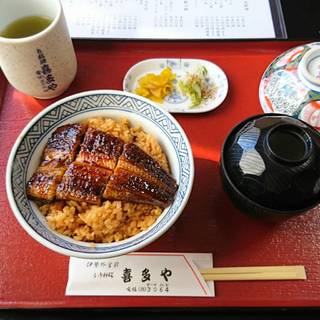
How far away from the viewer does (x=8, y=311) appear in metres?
1.16

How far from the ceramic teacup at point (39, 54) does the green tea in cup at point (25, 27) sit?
0.01 metres

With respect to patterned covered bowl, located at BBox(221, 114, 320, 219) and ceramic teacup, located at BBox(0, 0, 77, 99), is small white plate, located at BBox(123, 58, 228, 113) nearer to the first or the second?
ceramic teacup, located at BBox(0, 0, 77, 99)

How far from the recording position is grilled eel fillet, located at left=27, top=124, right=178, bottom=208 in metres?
1.09

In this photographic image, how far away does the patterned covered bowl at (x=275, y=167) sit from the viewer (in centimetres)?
102

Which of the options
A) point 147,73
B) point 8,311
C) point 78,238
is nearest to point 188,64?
point 147,73

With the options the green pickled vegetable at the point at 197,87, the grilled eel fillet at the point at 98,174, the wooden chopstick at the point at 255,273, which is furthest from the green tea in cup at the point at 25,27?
the wooden chopstick at the point at 255,273

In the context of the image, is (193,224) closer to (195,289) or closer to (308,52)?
(195,289)

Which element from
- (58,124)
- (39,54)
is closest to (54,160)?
(58,124)

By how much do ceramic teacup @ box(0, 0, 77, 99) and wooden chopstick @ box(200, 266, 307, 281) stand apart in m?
0.85

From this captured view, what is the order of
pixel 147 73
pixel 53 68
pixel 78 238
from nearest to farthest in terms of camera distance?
pixel 78 238 → pixel 53 68 → pixel 147 73

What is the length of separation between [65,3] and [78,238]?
121 centimetres

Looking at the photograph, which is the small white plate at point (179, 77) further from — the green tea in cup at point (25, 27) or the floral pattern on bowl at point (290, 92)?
the green tea in cup at point (25, 27)

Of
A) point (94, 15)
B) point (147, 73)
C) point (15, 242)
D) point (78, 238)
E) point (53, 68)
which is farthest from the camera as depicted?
point (94, 15)

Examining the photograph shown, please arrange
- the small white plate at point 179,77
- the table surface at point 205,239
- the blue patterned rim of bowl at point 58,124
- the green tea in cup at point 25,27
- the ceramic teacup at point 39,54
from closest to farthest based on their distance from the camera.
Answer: the blue patterned rim of bowl at point 58,124
the table surface at point 205,239
the ceramic teacup at point 39,54
the green tea in cup at point 25,27
the small white plate at point 179,77
